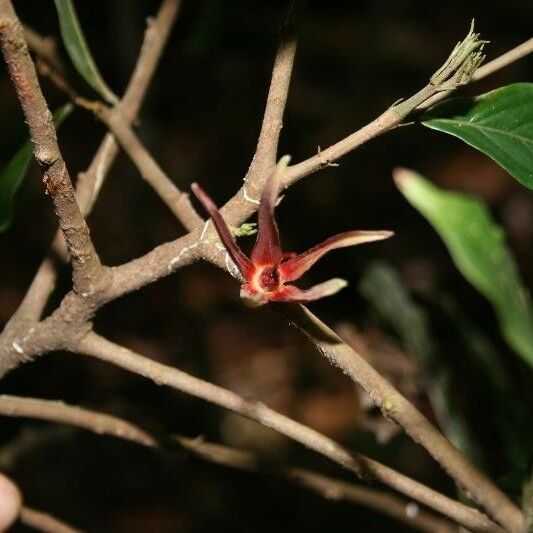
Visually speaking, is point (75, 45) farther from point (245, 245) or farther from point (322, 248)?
point (245, 245)

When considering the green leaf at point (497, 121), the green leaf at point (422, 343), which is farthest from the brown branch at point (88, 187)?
the green leaf at point (422, 343)

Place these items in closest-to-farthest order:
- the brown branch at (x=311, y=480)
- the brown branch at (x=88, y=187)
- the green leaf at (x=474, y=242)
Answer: the green leaf at (x=474, y=242)
the brown branch at (x=88, y=187)
the brown branch at (x=311, y=480)

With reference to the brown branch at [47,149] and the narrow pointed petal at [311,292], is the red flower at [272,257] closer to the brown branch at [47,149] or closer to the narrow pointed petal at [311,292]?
the narrow pointed petal at [311,292]

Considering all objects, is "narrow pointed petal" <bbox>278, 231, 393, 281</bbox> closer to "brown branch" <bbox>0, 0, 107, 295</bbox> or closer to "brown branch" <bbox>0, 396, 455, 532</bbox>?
"brown branch" <bbox>0, 0, 107, 295</bbox>

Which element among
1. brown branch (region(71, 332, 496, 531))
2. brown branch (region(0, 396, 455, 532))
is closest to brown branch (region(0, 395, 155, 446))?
brown branch (region(0, 396, 455, 532))

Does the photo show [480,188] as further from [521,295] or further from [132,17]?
[521,295]

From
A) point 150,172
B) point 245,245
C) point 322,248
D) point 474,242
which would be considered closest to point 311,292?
point 322,248

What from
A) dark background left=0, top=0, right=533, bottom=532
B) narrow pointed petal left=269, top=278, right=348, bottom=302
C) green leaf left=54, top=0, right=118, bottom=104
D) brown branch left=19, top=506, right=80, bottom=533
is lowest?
brown branch left=19, top=506, right=80, bottom=533
